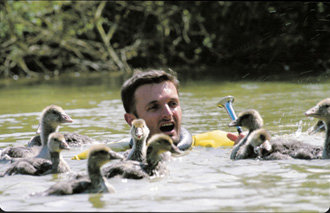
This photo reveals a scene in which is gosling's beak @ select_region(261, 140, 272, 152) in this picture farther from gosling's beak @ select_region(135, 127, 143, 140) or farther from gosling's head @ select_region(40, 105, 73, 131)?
gosling's head @ select_region(40, 105, 73, 131)

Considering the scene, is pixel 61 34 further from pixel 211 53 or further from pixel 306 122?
pixel 306 122

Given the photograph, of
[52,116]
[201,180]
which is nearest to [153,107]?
[52,116]

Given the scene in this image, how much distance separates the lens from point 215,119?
1053 cm

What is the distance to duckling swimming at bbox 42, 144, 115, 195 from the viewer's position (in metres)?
5.09

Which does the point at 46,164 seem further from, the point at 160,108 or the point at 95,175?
the point at 160,108

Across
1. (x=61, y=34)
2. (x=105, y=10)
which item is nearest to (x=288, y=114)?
(x=61, y=34)

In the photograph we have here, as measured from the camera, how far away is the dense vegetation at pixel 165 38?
20406 millimetres

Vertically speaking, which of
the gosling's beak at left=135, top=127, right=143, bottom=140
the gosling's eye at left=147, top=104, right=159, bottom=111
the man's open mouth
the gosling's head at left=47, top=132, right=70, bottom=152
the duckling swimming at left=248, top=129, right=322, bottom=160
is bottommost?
the duckling swimming at left=248, top=129, right=322, bottom=160

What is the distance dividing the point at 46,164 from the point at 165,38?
19.3 meters

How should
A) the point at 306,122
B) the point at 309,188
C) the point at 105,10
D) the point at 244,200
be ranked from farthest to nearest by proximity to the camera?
the point at 105,10, the point at 306,122, the point at 309,188, the point at 244,200

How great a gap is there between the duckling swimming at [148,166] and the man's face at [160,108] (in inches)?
58.1

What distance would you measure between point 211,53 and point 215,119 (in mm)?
14381

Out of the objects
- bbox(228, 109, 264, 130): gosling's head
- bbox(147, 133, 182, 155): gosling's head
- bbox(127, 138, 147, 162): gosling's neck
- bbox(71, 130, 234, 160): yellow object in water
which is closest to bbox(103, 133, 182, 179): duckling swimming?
bbox(147, 133, 182, 155): gosling's head

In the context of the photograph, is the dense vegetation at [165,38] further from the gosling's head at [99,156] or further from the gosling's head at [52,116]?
the gosling's head at [99,156]
